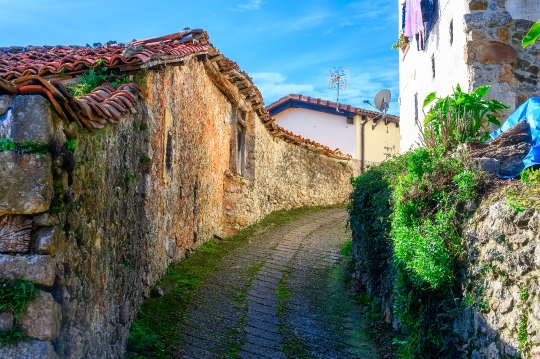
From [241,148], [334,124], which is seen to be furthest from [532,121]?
[334,124]

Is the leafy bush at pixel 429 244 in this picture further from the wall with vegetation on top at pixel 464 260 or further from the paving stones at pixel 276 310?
the paving stones at pixel 276 310

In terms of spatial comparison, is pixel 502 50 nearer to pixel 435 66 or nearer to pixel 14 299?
pixel 435 66

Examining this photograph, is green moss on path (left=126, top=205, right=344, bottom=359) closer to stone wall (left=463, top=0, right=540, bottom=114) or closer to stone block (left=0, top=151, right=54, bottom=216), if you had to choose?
stone block (left=0, top=151, right=54, bottom=216)

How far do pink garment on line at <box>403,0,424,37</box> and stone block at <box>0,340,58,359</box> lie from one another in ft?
29.2

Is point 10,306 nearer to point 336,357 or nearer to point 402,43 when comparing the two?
point 336,357

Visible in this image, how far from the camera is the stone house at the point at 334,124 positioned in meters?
22.8

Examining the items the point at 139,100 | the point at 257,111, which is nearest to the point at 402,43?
the point at 257,111

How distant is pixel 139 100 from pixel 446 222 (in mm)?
3743

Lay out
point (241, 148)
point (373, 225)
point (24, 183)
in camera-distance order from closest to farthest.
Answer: point (24, 183) → point (373, 225) → point (241, 148)

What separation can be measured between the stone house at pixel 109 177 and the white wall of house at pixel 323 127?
31.5ft

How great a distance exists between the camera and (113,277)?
17.0 feet

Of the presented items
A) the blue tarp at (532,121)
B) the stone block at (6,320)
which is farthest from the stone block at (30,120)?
the blue tarp at (532,121)

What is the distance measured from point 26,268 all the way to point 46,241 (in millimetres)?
211

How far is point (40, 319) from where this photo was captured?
11.7 ft
